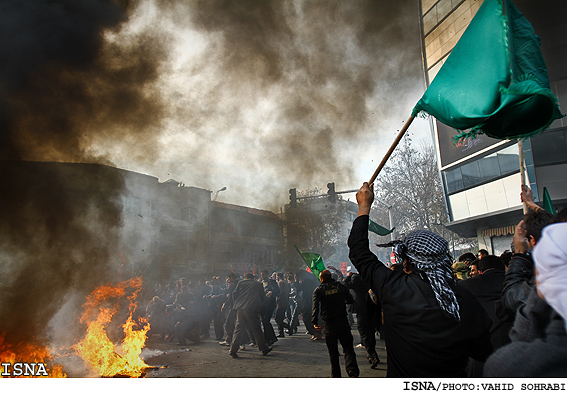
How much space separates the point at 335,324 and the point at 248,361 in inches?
100

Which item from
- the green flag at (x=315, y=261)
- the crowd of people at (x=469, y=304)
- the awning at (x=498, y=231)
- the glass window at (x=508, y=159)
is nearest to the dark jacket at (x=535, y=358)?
the crowd of people at (x=469, y=304)

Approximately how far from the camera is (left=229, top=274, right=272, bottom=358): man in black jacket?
7.64m

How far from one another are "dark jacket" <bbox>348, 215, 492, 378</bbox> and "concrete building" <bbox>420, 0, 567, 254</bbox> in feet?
38.9

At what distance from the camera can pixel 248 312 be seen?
7809 millimetres

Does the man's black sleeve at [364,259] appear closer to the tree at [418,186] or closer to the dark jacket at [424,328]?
the dark jacket at [424,328]

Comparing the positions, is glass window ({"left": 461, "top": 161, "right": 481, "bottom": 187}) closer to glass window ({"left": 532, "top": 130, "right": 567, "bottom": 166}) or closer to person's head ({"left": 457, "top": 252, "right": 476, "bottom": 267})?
glass window ({"left": 532, "top": 130, "right": 567, "bottom": 166})

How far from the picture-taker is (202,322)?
995cm

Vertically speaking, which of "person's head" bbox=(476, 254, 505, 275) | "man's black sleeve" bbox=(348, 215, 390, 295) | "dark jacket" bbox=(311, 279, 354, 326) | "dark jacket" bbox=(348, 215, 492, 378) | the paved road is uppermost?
"man's black sleeve" bbox=(348, 215, 390, 295)

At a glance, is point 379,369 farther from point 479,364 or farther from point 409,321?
point 409,321

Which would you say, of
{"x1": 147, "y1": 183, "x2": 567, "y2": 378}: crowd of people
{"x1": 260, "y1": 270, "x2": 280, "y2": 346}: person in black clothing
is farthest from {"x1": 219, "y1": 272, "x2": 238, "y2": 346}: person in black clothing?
{"x1": 147, "y1": 183, "x2": 567, "y2": 378}: crowd of people

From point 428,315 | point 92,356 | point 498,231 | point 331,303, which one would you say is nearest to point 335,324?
point 331,303

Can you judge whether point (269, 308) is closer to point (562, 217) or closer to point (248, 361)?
point (248, 361)

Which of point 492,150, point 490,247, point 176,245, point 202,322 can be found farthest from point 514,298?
point 176,245

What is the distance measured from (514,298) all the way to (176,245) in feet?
87.9
